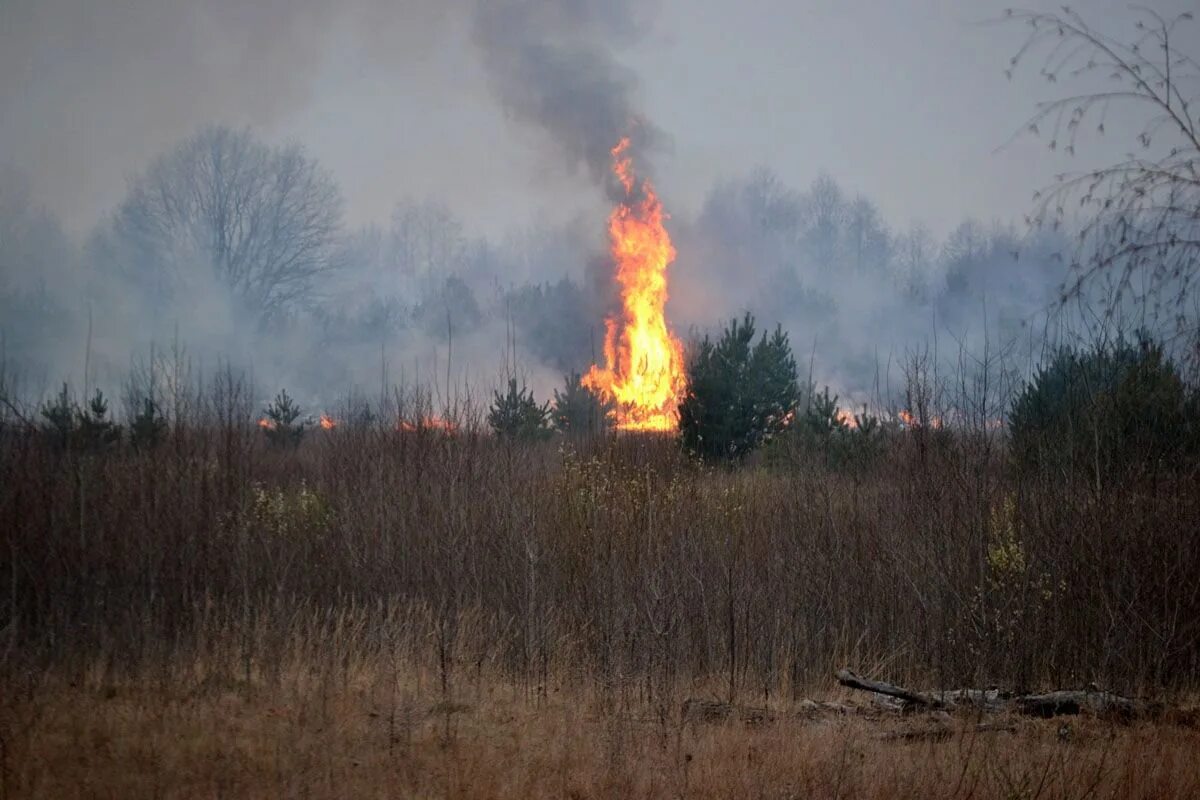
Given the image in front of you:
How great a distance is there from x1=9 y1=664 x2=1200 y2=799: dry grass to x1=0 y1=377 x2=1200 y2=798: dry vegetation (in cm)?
3

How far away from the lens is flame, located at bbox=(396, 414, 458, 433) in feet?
51.0

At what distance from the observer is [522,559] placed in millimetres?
12531

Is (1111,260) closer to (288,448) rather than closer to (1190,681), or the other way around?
(1190,681)

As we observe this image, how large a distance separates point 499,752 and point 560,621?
5.09 meters

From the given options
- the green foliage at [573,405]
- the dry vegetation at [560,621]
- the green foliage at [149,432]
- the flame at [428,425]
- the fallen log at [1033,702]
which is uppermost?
the green foliage at [573,405]

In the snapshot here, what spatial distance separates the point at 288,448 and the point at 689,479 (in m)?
12.5

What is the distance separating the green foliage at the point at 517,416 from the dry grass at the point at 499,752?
7.39 meters

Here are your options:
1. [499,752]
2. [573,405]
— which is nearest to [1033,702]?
[499,752]

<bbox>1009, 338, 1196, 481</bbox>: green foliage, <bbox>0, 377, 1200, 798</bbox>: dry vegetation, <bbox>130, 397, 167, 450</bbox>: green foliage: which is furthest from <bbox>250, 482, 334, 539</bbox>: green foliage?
<bbox>1009, 338, 1196, 481</bbox>: green foliage

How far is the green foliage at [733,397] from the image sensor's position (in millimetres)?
24156

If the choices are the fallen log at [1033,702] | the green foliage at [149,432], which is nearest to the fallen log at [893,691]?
the fallen log at [1033,702]

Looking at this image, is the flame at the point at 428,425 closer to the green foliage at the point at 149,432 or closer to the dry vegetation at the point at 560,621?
the dry vegetation at the point at 560,621

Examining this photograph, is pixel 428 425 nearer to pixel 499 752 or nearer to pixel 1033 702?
pixel 499 752

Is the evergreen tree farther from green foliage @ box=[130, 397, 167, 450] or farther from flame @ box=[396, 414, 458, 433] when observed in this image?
flame @ box=[396, 414, 458, 433]
